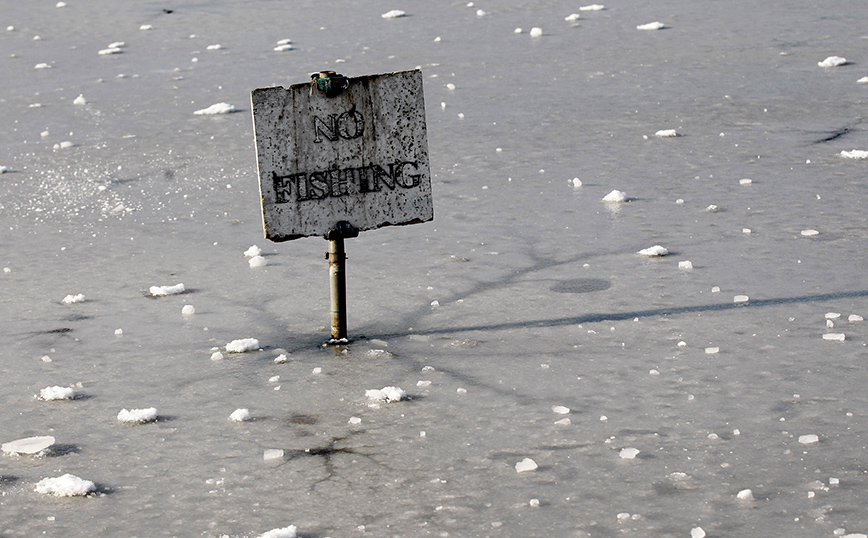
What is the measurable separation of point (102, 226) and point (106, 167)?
1349 millimetres

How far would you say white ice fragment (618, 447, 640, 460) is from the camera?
2.83 metres

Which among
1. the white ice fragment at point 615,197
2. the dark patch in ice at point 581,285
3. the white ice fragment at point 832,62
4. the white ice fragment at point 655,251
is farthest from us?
the white ice fragment at point 832,62

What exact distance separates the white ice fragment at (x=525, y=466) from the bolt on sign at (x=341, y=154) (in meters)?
1.13

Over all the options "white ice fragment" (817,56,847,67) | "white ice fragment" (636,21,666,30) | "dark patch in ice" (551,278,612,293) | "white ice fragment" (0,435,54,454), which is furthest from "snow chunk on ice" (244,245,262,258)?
"white ice fragment" (636,21,666,30)

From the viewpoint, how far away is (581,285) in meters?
4.21

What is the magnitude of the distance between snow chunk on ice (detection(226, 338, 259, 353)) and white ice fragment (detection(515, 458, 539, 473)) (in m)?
1.24

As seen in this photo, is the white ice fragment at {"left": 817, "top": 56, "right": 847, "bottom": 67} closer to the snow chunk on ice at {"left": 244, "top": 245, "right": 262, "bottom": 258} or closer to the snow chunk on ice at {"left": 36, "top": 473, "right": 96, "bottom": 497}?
the snow chunk on ice at {"left": 244, "top": 245, "right": 262, "bottom": 258}

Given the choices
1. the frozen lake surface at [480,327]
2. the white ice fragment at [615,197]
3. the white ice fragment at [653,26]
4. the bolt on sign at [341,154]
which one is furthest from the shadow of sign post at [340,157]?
the white ice fragment at [653,26]

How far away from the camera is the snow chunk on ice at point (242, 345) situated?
12.1 feet

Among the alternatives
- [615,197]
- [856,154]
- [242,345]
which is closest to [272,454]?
[242,345]

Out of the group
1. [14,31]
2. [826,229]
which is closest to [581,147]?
[826,229]

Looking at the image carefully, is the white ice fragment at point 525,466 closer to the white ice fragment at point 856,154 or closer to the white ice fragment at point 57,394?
the white ice fragment at point 57,394

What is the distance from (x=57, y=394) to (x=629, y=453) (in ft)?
5.73

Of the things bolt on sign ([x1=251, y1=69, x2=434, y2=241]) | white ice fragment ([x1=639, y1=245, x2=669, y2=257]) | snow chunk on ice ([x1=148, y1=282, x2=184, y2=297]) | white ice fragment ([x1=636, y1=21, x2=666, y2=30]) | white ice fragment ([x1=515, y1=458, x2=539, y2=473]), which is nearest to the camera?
white ice fragment ([x1=515, y1=458, x2=539, y2=473])
